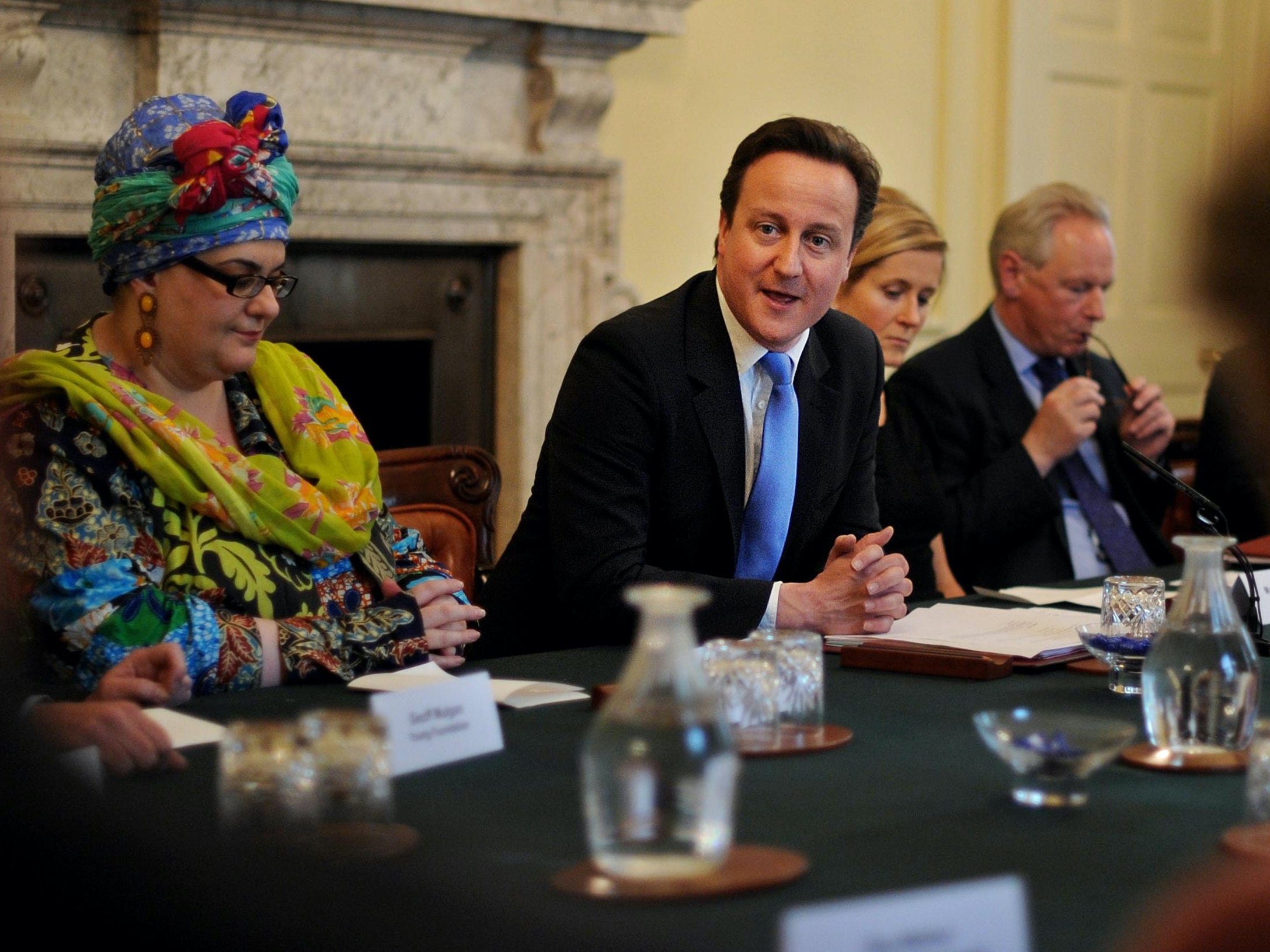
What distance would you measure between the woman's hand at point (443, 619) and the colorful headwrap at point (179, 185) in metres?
0.52

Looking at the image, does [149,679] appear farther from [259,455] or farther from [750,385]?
[750,385]

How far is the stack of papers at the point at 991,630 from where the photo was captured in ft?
5.92

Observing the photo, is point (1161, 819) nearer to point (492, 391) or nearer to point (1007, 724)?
point (1007, 724)

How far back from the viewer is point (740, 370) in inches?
86.0

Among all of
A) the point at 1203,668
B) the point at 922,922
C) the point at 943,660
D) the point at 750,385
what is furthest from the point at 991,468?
the point at 922,922

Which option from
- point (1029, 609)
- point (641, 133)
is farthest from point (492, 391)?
point (1029, 609)

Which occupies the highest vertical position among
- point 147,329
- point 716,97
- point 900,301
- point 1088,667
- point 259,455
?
point 716,97

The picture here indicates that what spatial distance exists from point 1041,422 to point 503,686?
1.88m

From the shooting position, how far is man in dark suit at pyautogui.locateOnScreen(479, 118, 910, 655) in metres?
2.05

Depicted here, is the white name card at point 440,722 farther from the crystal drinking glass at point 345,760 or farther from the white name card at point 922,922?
the white name card at point 922,922

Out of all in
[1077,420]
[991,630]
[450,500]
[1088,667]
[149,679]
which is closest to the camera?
[149,679]

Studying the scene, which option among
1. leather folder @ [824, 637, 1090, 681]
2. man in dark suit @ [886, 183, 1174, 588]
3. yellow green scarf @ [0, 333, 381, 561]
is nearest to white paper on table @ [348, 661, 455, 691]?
yellow green scarf @ [0, 333, 381, 561]

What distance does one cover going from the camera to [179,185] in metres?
1.93

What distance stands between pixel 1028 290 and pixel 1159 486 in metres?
0.51
